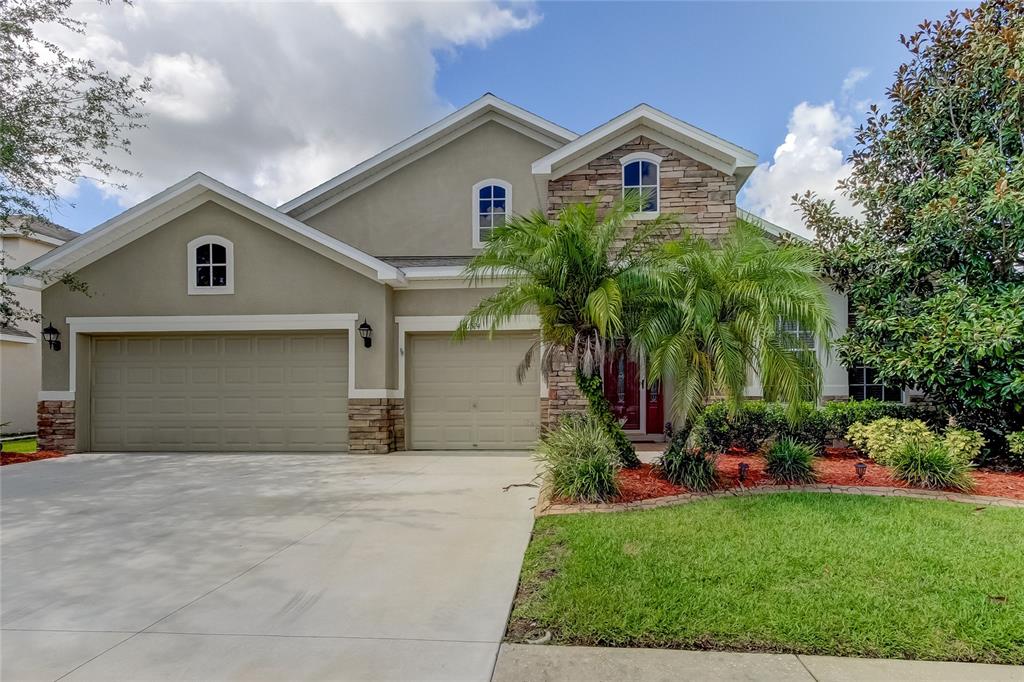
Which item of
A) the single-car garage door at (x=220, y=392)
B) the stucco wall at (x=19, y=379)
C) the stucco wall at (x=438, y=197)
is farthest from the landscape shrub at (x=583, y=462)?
the stucco wall at (x=19, y=379)

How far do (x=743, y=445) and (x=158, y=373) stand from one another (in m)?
11.8

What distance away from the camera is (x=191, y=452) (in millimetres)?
11852

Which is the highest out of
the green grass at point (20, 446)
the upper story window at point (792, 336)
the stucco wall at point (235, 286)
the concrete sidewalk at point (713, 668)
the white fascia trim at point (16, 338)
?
the stucco wall at point (235, 286)

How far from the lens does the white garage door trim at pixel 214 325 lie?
37.7 feet

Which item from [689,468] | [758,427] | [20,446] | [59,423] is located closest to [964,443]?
[758,427]

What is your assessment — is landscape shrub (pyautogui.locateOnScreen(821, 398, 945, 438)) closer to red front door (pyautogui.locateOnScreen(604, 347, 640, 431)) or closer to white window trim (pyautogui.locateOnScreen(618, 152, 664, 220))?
red front door (pyautogui.locateOnScreen(604, 347, 640, 431))

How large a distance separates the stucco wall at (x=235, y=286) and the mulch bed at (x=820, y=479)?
5876 millimetres

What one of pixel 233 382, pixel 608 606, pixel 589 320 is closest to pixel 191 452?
pixel 233 382

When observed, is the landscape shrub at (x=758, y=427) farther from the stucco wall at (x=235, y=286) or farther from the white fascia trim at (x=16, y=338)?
the white fascia trim at (x=16, y=338)

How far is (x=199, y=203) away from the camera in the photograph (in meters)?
11.6

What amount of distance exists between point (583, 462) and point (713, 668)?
3693 mm

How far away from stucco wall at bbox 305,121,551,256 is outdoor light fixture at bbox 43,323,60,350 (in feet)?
20.3

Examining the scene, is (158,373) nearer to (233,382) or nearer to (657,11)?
(233,382)

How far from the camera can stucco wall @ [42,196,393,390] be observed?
1155 cm
